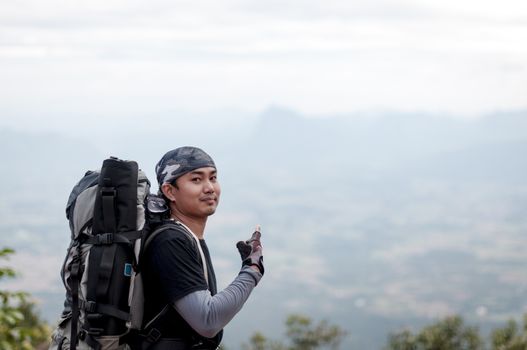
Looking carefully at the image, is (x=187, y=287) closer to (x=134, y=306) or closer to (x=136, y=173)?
(x=134, y=306)

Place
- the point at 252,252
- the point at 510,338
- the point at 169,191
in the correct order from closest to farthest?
1. the point at 252,252
2. the point at 169,191
3. the point at 510,338

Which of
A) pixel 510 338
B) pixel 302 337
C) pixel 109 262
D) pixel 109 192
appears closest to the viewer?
pixel 109 262

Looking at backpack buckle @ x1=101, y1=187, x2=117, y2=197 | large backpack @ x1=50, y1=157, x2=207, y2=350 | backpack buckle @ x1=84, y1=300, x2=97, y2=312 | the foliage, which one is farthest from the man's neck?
the foliage

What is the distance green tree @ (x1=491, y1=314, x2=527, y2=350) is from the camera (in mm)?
18002

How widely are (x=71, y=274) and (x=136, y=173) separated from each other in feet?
1.91

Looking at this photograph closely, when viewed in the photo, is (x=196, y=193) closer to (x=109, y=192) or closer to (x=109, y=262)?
(x=109, y=192)

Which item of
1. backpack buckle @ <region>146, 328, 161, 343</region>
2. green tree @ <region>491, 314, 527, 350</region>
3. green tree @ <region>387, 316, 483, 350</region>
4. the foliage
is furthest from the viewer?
the foliage

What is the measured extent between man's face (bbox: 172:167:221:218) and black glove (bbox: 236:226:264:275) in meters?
0.25

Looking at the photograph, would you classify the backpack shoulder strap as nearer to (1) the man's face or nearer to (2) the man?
(2) the man

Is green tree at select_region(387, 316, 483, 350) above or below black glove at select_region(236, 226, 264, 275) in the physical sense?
above

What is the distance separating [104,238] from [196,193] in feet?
1.80

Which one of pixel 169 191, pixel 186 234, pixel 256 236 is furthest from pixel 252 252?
pixel 169 191

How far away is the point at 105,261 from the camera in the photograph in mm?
3625

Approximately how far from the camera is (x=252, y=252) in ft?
12.8
